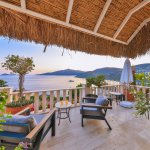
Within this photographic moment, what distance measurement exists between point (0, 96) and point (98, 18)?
3.29 m

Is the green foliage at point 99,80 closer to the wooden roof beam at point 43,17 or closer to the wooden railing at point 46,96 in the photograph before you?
the wooden railing at point 46,96

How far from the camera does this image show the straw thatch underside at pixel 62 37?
2828 millimetres

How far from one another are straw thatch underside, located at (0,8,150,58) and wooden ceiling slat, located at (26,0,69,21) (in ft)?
0.84

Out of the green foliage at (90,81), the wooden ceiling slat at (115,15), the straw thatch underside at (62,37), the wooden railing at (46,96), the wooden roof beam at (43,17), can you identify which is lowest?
the wooden railing at (46,96)

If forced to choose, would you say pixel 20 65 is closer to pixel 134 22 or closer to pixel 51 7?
pixel 51 7

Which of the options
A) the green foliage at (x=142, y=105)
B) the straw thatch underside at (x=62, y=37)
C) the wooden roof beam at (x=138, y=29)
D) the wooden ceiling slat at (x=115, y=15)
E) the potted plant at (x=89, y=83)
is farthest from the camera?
the potted plant at (x=89, y=83)

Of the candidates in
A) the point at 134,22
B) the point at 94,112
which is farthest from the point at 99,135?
the point at 134,22

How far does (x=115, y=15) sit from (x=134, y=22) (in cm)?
98

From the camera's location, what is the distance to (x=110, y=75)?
6.79 meters

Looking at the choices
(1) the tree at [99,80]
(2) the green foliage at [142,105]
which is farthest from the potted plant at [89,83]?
(2) the green foliage at [142,105]

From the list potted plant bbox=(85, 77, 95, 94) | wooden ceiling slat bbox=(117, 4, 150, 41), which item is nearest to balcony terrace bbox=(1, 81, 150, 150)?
potted plant bbox=(85, 77, 95, 94)

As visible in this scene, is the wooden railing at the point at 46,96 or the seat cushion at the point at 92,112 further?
the wooden railing at the point at 46,96

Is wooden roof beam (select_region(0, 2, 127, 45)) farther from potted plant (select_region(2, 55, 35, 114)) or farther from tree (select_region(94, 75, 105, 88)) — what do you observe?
tree (select_region(94, 75, 105, 88))

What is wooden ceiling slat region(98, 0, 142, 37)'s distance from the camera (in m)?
3.35
